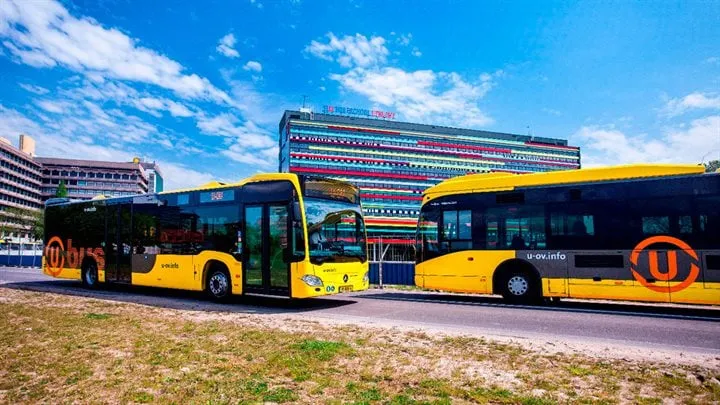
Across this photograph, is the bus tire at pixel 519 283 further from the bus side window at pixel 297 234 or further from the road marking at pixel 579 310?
the bus side window at pixel 297 234

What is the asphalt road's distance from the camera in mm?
8188

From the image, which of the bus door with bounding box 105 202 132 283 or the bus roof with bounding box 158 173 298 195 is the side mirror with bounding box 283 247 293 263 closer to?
the bus roof with bounding box 158 173 298 195

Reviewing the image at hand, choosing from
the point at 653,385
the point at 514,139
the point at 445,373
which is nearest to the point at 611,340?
the point at 653,385

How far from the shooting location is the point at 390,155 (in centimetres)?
11988

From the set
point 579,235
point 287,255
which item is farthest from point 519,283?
point 287,255

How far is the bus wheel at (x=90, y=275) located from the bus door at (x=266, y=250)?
330 inches

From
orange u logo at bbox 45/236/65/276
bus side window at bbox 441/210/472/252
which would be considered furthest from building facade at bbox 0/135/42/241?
bus side window at bbox 441/210/472/252

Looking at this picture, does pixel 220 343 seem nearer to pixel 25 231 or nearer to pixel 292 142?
pixel 292 142

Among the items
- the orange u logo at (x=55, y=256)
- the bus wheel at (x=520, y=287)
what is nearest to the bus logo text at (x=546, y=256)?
the bus wheel at (x=520, y=287)

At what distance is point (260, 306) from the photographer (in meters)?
12.4

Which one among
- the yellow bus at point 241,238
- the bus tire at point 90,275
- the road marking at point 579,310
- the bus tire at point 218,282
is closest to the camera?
the road marking at point 579,310

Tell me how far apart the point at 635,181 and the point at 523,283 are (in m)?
3.95

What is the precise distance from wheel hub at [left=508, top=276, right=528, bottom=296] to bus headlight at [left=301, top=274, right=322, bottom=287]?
559cm

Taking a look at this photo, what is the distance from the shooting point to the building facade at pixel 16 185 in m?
99.9
